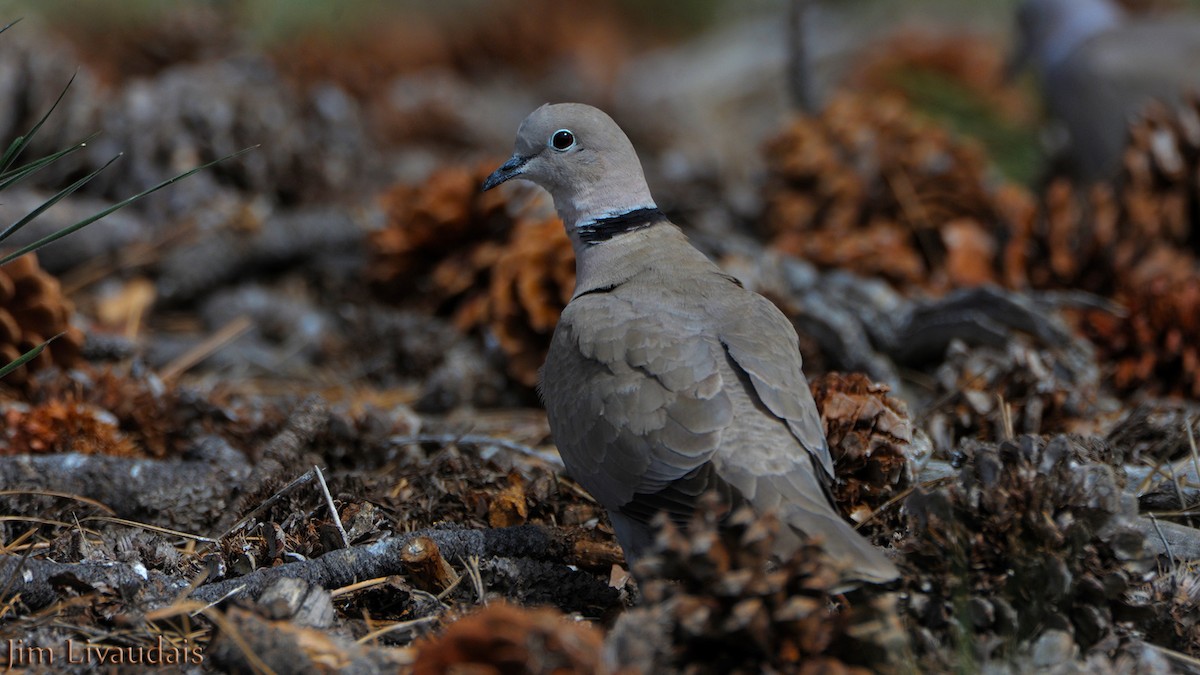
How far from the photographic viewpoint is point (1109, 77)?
6.45 m

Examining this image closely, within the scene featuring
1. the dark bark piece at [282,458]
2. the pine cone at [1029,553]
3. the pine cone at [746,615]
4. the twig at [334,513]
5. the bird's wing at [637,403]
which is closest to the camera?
the pine cone at [746,615]

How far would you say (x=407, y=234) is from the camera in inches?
194

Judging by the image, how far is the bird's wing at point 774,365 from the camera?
2.52 meters

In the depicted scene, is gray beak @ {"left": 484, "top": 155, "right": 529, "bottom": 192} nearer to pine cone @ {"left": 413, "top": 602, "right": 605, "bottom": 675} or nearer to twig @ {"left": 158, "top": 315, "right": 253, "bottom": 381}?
twig @ {"left": 158, "top": 315, "right": 253, "bottom": 381}

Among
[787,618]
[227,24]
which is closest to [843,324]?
[787,618]

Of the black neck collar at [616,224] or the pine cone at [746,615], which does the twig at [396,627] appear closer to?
the pine cone at [746,615]

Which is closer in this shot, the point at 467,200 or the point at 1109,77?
the point at 467,200

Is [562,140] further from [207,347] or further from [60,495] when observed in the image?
[207,347]

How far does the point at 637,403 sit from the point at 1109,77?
514cm

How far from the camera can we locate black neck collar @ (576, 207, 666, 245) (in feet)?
10.8

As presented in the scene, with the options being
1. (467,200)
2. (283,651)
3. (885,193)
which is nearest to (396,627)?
(283,651)

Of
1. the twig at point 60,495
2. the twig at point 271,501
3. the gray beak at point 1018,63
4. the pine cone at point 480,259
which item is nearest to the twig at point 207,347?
the pine cone at point 480,259

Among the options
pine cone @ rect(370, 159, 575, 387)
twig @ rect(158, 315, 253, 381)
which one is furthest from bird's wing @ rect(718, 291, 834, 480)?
twig @ rect(158, 315, 253, 381)

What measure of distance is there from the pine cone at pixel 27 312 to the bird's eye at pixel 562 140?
1696 mm
